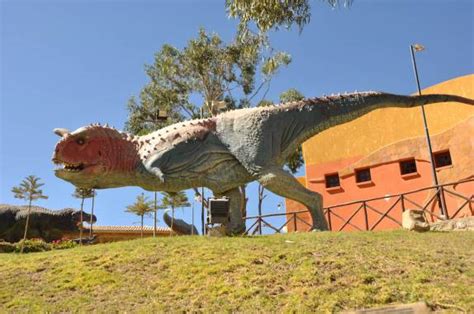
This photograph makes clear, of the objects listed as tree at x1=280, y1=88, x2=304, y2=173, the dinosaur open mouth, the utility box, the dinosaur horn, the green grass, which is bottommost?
the green grass

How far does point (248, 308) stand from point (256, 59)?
1703cm

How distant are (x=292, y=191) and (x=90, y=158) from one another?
4176 mm

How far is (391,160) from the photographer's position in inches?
711

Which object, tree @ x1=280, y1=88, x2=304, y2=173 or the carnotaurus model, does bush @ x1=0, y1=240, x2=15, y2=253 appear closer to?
the carnotaurus model

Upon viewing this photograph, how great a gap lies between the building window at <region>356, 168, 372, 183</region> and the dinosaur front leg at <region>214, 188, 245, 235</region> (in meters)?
9.44

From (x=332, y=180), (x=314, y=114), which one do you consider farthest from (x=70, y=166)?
(x=332, y=180)

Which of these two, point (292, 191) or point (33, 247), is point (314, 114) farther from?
point (33, 247)

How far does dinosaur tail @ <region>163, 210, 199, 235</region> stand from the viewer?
13.3 m

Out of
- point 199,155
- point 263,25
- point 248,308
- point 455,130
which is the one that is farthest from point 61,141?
point 455,130

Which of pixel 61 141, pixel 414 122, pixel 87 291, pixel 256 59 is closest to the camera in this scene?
pixel 87 291

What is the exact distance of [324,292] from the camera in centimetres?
551

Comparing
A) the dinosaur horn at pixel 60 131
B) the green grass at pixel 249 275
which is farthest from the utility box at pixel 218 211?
the dinosaur horn at pixel 60 131

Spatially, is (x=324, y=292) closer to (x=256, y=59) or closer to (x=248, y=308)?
(x=248, y=308)

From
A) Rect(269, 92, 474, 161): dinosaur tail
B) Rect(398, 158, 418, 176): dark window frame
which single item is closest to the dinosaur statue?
Rect(398, 158, 418, 176): dark window frame
